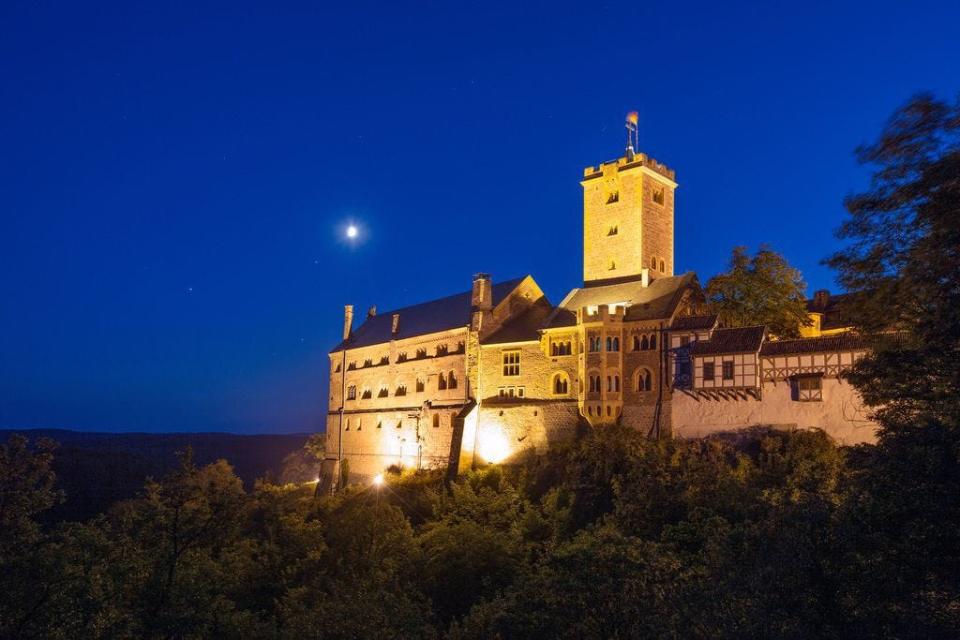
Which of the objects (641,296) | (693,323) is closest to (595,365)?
(641,296)

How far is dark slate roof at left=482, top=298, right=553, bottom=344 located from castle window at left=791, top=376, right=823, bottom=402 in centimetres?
1642

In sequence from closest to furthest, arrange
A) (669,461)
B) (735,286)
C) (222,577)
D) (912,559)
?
(912,559)
(222,577)
(669,461)
(735,286)

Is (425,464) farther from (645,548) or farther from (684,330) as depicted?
(645,548)

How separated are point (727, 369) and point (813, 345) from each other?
427cm

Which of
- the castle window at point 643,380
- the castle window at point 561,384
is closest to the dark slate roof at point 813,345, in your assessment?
the castle window at point 643,380

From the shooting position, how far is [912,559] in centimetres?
1591

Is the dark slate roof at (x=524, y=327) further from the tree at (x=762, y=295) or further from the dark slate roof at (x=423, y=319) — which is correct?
the tree at (x=762, y=295)

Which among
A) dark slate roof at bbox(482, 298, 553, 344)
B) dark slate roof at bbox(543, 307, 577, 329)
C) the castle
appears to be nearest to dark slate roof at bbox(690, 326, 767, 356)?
the castle

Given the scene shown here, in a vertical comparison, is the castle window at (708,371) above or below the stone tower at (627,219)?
below

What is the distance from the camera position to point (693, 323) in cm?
4272

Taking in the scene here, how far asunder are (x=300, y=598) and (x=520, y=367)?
2200 centimetres

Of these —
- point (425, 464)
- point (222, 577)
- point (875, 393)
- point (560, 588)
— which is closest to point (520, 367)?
point (425, 464)

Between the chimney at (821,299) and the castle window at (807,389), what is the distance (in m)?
16.7

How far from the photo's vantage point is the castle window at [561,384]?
1875 inches
